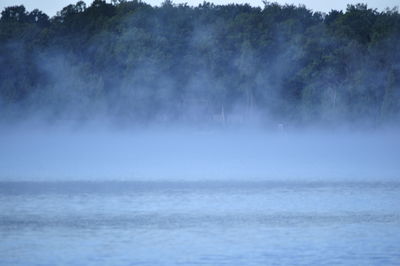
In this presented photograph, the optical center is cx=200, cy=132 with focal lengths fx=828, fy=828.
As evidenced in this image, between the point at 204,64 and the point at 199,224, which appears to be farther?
the point at 204,64

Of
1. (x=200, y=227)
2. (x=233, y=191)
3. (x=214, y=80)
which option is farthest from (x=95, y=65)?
(x=200, y=227)

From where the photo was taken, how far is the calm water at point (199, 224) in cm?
1278

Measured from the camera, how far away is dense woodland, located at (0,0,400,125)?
53.8 m

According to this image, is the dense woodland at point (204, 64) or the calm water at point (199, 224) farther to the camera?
the dense woodland at point (204, 64)

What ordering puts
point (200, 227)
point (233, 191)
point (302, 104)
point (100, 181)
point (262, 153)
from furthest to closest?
point (302, 104) < point (262, 153) < point (100, 181) < point (233, 191) < point (200, 227)

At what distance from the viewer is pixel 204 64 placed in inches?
2298

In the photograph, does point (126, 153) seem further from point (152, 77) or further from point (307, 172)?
point (152, 77)

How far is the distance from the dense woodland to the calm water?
3067 cm

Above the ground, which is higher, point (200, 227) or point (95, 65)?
point (95, 65)

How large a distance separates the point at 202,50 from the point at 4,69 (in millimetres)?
15173

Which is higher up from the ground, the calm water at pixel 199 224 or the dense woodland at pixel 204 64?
the dense woodland at pixel 204 64

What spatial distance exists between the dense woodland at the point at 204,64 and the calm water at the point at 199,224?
101 feet

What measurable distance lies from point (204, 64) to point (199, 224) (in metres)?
42.8

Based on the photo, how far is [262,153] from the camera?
38.5 m
